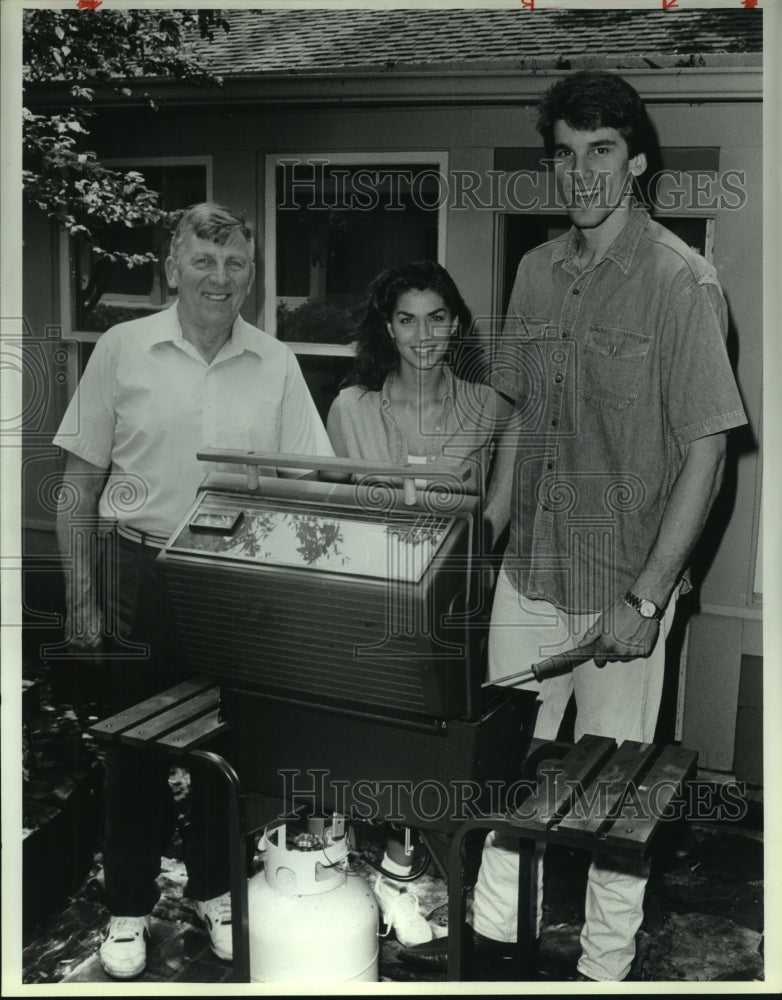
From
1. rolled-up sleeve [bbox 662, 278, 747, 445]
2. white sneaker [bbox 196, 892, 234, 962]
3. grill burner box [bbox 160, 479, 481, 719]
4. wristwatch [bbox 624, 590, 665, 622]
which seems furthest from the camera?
white sneaker [bbox 196, 892, 234, 962]

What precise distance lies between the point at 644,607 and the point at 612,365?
0.68 meters

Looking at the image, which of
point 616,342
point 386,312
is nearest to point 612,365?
point 616,342

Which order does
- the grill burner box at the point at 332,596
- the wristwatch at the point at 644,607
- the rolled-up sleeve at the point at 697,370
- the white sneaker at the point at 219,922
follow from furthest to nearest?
the white sneaker at the point at 219,922, the wristwatch at the point at 644,607, the rolled-up sleeve at the point at 697,370, the grill burner box at the point at 332,596

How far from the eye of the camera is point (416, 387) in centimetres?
307

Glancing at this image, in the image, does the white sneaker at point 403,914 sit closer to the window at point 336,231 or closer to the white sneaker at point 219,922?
the white sneaker at point 219,922

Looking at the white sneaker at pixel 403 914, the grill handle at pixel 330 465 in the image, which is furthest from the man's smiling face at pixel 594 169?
the white sneaker at pixel 403 914

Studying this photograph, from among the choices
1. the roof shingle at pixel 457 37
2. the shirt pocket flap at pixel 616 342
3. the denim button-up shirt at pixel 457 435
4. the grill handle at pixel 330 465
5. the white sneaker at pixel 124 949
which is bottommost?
the white sneaker at pixel 124 949

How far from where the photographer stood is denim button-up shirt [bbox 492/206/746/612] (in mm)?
2926

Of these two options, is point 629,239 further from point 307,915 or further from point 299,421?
point 307,915

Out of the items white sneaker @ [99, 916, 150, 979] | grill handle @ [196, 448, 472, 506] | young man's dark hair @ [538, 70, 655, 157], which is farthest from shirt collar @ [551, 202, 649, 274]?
white sneaker @ [99, 916, 150, 979]

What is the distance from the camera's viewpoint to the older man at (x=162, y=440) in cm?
311

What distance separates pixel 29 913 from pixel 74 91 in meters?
2.38

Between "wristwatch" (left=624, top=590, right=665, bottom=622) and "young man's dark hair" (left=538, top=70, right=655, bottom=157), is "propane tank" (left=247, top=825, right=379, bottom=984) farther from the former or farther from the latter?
"young man's dark hair" (left=538, top=70, right=655, bottom=157)

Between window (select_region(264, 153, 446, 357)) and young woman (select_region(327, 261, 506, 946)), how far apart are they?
0.06 m
